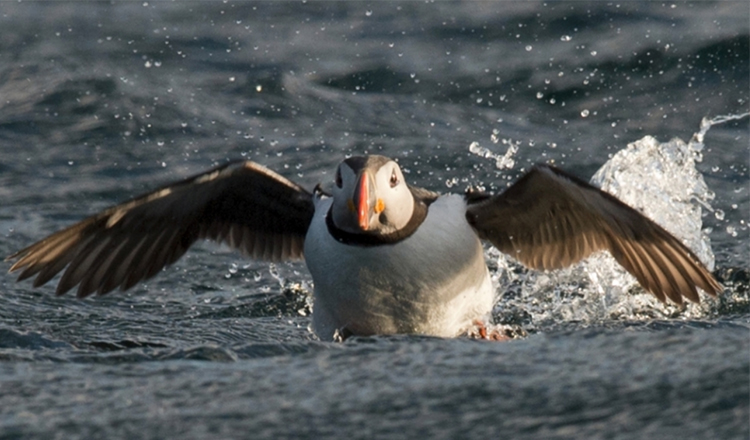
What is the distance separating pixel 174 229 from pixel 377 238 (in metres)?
1.42

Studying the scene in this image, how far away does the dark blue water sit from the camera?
3.53m

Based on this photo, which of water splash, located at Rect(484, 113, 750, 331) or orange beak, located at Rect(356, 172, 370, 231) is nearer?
orange beak, located at Rect(356, 172, 370, 231)

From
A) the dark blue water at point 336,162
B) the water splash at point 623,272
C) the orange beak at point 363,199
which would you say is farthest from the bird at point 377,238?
the water splash at point 623,272

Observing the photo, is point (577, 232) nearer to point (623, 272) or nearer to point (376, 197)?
point (623, 272)

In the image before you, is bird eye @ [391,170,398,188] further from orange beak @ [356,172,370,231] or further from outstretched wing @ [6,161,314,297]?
outstretched wing @ [6,161,314,297]

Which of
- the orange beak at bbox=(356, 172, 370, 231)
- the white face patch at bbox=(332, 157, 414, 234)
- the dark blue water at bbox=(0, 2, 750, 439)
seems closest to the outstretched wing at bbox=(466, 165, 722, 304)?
the dark blue water at bbox=(0, 2, 750, 439)

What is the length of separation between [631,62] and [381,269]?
679cm

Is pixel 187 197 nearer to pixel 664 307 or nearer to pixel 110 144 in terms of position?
pixel 664 307

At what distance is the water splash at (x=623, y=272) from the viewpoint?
6273 mm

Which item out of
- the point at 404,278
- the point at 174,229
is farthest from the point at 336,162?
the point at 404,278

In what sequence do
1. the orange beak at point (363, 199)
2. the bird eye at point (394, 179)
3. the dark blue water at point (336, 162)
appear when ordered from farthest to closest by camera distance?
the bird eye at point (394, 179) → the orange beak at point (363, 199) → the dark blue water at point (336, 162)

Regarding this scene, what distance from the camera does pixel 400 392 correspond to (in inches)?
143

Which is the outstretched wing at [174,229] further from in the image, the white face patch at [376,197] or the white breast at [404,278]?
the white face patch at [376,197]

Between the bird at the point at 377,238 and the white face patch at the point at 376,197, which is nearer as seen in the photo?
the white face patch at the point at 376,197
